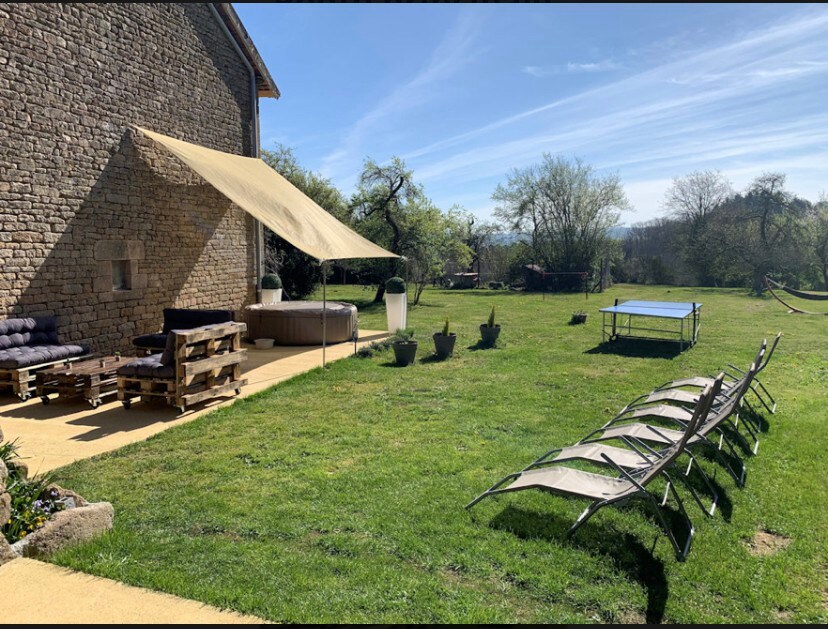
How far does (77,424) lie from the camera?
5.59 meters

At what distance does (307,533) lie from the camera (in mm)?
3309

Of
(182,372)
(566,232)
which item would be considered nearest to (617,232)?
(566,232)

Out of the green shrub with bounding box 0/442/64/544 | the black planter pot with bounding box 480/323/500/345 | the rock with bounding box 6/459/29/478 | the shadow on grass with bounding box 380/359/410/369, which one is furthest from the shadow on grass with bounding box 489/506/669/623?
the black planter pot with bounding box 480/323/500/345

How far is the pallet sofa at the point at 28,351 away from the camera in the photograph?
6.36 metres

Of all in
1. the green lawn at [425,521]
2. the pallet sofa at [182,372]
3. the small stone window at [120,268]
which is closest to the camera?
the green lawn at [425,521]

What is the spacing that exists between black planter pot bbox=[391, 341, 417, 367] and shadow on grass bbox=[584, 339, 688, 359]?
10.9ft

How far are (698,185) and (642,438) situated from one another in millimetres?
31708

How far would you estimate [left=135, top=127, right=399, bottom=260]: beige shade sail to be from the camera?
8.02m

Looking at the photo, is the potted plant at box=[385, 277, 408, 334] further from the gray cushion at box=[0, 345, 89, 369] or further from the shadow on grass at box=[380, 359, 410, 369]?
the gray cushion at box=[0, 345, 89, 369]

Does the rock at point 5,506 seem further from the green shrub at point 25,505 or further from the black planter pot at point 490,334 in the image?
the black planter pot at point 490,334

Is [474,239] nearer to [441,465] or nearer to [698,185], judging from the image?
[698,185]

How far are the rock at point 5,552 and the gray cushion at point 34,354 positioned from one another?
4.21 metres

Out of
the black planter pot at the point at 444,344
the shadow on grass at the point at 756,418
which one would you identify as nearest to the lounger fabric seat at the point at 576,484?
the shadow on grass at the point at 756,418

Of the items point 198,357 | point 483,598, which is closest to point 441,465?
point 483,598
